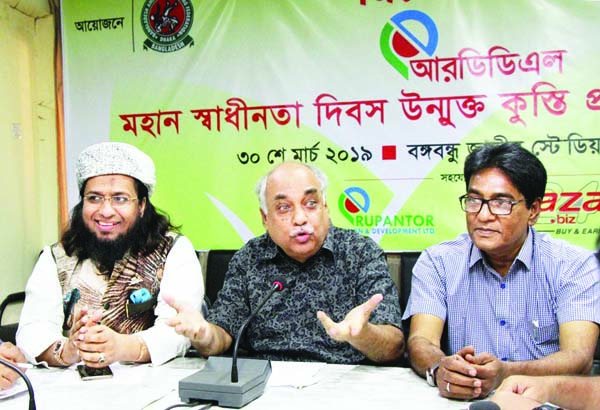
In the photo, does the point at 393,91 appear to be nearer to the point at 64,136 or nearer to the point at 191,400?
the point at 64,136

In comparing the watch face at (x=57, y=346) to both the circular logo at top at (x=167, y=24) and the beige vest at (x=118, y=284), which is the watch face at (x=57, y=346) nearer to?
the beige vest at (x=118, y=284)

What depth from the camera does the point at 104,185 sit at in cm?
238

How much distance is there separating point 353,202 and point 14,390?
2287 millimetres

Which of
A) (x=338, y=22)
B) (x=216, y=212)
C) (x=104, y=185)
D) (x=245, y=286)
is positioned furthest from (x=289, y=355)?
(x=338, y=22)

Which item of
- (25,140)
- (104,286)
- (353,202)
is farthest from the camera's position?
(25,140)

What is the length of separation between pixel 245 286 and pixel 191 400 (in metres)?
0.80

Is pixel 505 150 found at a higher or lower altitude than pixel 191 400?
higher

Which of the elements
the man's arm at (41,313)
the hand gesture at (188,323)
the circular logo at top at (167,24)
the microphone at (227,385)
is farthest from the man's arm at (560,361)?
the circular logo at top at (167,24)

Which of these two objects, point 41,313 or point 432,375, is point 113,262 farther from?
point 432,375

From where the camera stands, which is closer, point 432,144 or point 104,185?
point 104,185

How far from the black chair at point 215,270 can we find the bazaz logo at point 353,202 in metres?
0.72

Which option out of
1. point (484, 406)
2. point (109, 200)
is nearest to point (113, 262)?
point (109, 200)

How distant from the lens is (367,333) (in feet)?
6.17

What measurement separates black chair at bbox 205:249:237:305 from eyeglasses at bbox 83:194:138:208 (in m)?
1.21
